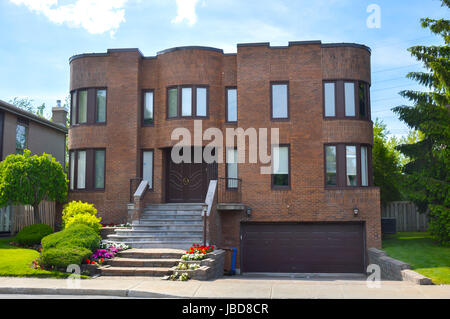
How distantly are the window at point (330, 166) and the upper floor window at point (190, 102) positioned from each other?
5282mm

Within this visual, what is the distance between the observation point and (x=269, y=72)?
19.3m

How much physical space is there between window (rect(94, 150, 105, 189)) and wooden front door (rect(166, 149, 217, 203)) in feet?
9.15

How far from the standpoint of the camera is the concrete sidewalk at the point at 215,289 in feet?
33.0

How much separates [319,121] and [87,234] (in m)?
10.0

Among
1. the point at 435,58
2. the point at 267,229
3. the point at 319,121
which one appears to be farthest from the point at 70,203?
the point at 435,58

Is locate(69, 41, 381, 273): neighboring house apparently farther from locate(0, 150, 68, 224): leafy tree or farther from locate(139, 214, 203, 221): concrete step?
locate(0, 150, 68, 224): leafy tree

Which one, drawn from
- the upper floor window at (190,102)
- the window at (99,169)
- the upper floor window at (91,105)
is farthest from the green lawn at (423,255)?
the upper floor window at (91,105)

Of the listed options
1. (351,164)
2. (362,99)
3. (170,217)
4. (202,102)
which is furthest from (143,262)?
(362,99)

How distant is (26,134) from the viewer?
24500mm

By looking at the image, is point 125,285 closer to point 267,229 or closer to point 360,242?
point 267,229

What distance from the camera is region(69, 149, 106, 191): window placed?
19.9 meters

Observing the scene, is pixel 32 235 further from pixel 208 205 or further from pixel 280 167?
pixel 280 167

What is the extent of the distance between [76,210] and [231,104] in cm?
763
